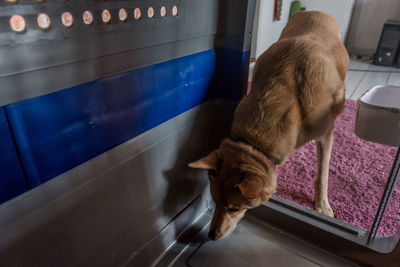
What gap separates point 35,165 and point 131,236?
0.48 meters

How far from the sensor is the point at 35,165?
2.07 feet

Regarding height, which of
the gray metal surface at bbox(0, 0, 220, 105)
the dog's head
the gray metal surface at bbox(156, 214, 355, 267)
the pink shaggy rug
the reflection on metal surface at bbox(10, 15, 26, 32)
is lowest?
the gray metal surface at bbox(156, 214, 355, 267)

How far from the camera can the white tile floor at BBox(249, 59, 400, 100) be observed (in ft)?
9.18

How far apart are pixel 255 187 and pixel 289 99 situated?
1.27 ft

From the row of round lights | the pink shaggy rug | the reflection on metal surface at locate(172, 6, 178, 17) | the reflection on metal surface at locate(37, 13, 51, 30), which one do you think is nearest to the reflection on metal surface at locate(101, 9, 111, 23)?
the row of round lights

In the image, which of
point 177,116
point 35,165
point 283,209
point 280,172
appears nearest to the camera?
point 35,165

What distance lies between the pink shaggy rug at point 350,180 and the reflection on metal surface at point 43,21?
52.5 inches

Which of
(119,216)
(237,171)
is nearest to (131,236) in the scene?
(119,216)

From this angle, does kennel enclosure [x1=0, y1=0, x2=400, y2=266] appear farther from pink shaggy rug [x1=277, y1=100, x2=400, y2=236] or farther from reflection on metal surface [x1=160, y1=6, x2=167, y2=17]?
pink shaggy rug [x1=277, y1=100, x2=400, y2=236]

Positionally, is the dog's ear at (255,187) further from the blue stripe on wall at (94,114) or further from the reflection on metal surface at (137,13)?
the reflection on metal surface at (137,13)

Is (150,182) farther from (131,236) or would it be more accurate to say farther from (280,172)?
(280,172)

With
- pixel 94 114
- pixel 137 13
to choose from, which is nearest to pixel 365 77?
pixel 137 13

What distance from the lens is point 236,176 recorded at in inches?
36.4

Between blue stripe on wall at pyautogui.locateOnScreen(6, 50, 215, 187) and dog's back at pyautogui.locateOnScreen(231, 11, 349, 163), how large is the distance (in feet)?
0.84
